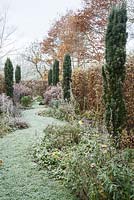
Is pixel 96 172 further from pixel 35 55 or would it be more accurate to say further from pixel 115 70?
pixel 35 55

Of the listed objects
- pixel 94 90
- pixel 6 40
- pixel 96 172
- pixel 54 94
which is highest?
pixel 6 40

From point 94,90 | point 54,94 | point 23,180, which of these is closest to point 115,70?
point 94,90

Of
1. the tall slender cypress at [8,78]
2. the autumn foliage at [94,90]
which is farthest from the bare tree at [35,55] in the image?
the autumn foliage at [94,90]

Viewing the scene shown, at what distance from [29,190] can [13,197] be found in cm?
35

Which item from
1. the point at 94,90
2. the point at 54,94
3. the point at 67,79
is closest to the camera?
the point at 94,90

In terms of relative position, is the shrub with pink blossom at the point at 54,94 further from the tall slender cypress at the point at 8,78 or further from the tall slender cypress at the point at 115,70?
the tall slender cypress at the point at 115,70

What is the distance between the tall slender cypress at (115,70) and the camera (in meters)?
7.46

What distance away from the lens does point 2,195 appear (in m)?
4.59

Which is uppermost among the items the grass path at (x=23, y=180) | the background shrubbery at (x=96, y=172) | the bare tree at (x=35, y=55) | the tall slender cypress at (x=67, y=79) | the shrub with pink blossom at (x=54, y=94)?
the bare tree at (x=35, y=55)

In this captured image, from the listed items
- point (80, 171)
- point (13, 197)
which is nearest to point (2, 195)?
point (13, 197)

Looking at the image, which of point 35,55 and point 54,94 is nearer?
point 54,94

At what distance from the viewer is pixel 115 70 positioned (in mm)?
7602

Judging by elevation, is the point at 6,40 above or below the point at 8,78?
above

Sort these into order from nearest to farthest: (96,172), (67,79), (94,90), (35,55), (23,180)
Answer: (96,172) → (23,180) → (94,90) → (67,79) → (35,55)
